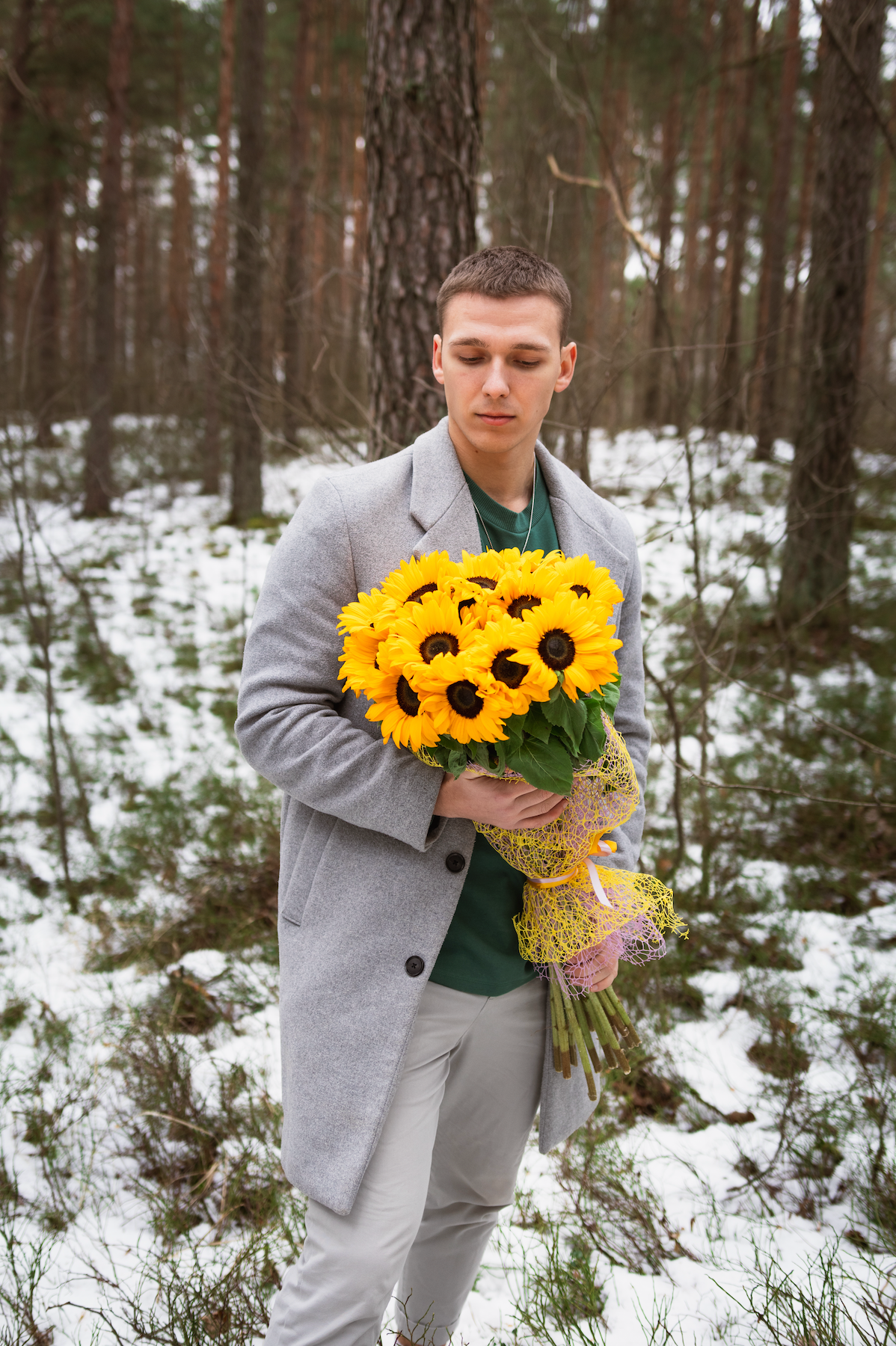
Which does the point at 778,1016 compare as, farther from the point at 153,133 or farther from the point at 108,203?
the point at 153,133

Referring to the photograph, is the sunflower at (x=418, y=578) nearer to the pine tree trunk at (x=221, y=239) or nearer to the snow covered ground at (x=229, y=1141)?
the snow covered ground at (x=229, y=1141)

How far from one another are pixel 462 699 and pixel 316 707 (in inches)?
13.5

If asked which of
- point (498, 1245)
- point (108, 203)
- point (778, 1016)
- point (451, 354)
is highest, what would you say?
point (108, 203)

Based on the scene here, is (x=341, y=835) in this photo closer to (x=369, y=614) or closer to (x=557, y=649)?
(x=369, y=614)

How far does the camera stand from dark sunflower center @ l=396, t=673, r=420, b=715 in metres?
1.33

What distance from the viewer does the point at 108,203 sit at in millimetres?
10477

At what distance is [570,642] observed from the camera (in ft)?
4.22

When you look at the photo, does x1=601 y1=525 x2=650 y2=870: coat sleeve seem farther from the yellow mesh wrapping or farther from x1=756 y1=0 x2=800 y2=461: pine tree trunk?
x1=756 y1=0 x2=800 y2=461: pine tree trunk

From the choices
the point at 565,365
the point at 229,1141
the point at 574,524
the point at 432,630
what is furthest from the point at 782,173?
the point at 229,1141

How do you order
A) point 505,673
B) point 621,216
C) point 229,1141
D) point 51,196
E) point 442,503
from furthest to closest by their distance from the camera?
point 51,196
point 621,216
point 229,1141
point 442,503
point 505,673

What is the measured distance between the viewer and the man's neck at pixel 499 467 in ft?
5.58

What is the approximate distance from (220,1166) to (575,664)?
6.77ft

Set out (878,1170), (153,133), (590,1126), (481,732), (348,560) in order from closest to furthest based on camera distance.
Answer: (481,732) → (348,560) → (878,1170) → (590,1126) → (153,133)

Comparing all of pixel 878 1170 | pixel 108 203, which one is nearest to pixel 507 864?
pixel 878 1170
